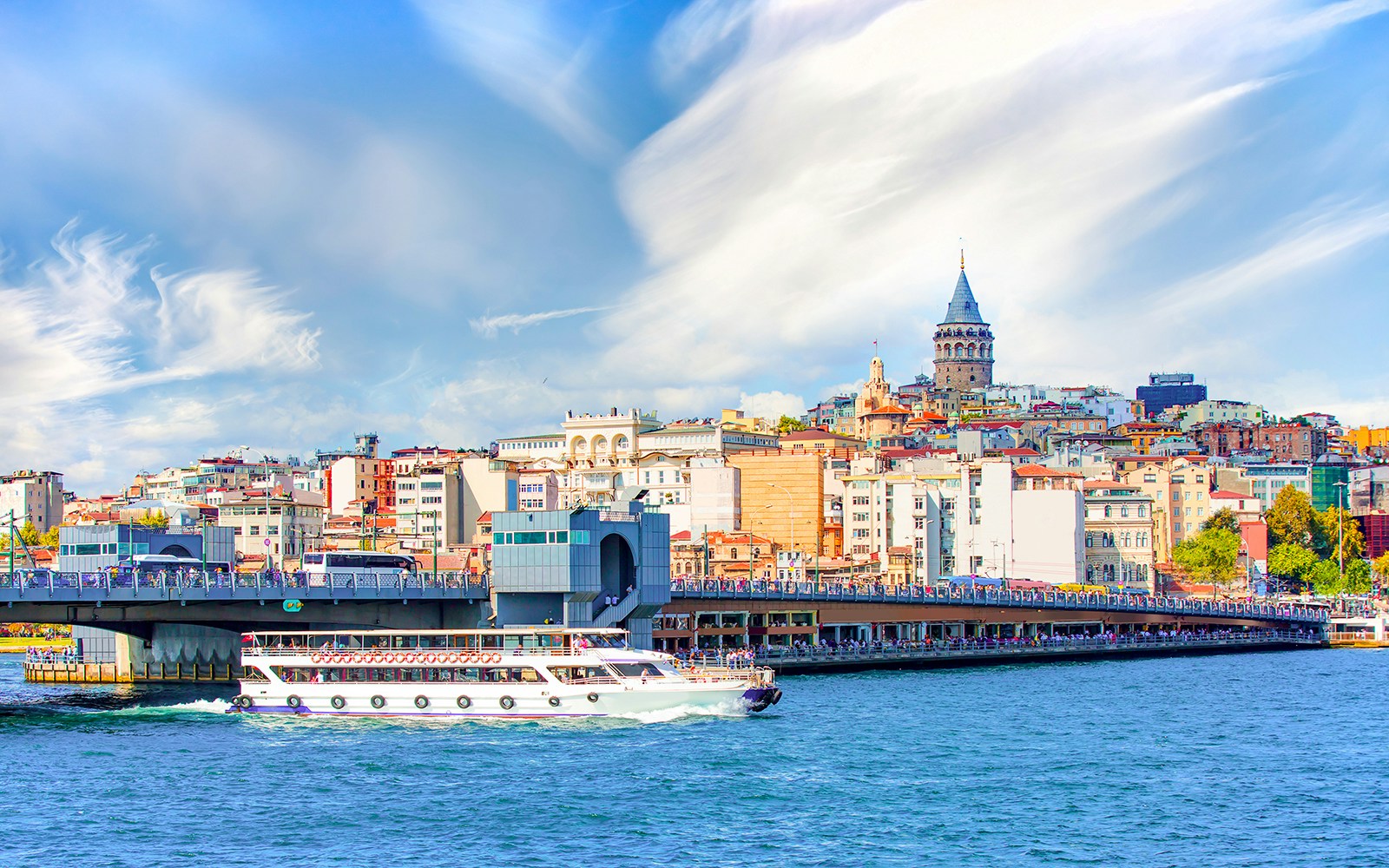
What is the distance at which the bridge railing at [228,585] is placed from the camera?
7162 centimetres

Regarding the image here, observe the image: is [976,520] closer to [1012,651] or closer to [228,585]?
[1012,651]

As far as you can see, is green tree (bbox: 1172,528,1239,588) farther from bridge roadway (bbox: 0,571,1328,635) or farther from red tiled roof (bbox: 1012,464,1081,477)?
bridge roadway (bbox: 0,571,1328,635)

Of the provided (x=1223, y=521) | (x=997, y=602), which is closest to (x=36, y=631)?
(x=997, y=602)

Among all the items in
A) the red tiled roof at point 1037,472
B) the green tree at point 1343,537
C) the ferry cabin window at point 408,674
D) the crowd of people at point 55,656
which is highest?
the red tiled roof at point 1037,472

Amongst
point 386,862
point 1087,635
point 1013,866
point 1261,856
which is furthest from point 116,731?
point 1087,635

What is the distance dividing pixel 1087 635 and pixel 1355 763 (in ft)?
206

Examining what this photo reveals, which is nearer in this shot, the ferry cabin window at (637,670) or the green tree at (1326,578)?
the ferry cabin window at (637,670)

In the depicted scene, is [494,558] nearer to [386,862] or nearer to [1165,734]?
[1165,734]

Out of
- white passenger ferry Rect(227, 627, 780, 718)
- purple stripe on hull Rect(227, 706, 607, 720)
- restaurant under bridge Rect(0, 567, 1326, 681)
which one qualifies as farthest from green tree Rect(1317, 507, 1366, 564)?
purple stripe on hull Rect(227, 706, 607, 720)

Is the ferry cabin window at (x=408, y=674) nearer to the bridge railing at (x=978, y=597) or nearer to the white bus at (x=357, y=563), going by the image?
the white bus at (x=357, y=563)

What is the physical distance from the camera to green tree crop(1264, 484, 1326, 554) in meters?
188

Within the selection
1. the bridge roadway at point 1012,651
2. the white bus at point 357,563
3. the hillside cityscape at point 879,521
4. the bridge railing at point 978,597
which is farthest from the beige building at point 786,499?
the white bus at point 357,563

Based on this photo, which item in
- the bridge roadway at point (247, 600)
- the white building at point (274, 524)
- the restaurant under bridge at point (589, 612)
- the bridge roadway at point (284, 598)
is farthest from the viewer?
the white building at point (274, 524)

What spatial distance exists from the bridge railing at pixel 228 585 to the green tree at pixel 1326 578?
365 ft
